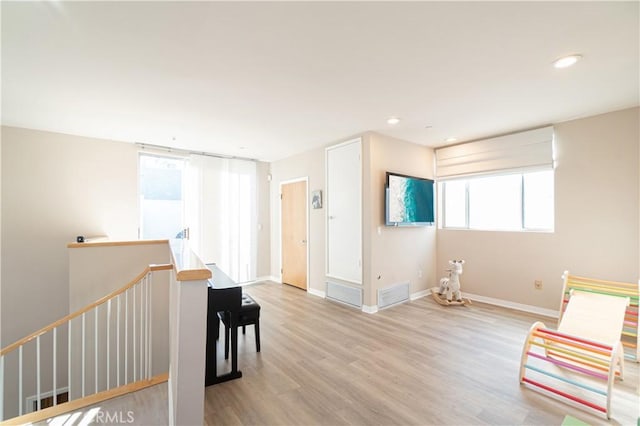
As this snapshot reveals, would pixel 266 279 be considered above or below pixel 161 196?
below

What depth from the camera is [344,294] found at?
4.22 meters

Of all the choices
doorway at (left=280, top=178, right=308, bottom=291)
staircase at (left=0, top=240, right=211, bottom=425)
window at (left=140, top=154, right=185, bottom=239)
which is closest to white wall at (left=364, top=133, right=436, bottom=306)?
doorway at (left=280, top=178, right=308, bottom=291)

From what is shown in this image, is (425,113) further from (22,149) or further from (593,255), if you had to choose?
(22,149)

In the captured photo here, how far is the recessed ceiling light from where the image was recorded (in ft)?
6.88

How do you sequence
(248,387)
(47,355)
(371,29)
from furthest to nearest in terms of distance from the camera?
1. (47,355)
2. (248,387)
3. (371,29)

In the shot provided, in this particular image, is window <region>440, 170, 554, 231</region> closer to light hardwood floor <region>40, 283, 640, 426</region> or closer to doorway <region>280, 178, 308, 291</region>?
light hardwood floor <region>40, 283, 640, 426</region>

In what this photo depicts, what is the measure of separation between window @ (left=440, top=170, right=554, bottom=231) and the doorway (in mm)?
2672

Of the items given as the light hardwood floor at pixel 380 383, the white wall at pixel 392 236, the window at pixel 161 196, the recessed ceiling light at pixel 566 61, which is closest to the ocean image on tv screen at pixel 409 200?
the white wall at pixel 392 236

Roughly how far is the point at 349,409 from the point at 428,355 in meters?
1.16

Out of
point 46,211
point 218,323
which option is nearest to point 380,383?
point 218,323

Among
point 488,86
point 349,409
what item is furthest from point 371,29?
point 349,409

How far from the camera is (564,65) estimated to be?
2.20m

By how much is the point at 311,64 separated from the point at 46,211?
4.34 m

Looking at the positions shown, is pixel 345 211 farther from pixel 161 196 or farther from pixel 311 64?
pixel 161 196
